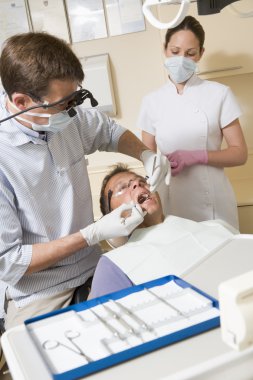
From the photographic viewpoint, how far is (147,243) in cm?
151

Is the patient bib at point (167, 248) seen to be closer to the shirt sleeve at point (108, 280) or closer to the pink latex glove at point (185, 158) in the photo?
the shirt sleeve at point (108, 280)

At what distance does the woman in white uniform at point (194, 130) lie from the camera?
6.48 ft

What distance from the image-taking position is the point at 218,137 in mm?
2061

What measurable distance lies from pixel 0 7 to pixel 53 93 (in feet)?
5.80

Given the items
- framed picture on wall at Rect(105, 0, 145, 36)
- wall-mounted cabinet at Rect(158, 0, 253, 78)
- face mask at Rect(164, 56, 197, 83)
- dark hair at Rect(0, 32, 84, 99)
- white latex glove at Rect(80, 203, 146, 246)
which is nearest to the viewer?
dark hair at Rect(0, 32, 84, 99)

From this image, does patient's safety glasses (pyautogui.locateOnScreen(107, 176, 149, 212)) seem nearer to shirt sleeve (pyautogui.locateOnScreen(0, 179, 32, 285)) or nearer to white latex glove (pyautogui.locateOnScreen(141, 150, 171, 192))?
white latex glove (pyautogui.locateOnScreen(141, 150, 171, 192))

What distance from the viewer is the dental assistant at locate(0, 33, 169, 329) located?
4.32ft

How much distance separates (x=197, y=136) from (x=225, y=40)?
72cm

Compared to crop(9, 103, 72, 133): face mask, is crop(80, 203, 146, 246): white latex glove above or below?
below

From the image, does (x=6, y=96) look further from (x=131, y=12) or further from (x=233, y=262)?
(x=131, y=12)

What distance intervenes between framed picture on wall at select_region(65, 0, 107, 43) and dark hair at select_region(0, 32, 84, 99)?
151 cm

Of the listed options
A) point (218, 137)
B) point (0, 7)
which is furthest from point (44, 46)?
point (0, 7)

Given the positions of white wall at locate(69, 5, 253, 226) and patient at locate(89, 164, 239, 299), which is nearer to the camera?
patient at locate(89, 164, 239, 299)

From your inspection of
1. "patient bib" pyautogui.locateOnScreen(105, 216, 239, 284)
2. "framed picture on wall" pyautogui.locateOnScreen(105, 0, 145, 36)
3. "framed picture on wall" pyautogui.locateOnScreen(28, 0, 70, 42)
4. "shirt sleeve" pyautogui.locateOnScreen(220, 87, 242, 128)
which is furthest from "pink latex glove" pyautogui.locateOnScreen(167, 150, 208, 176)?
"framed picture on wall" pyautogui.locateOnScreen(28, 0, 70, 42)
